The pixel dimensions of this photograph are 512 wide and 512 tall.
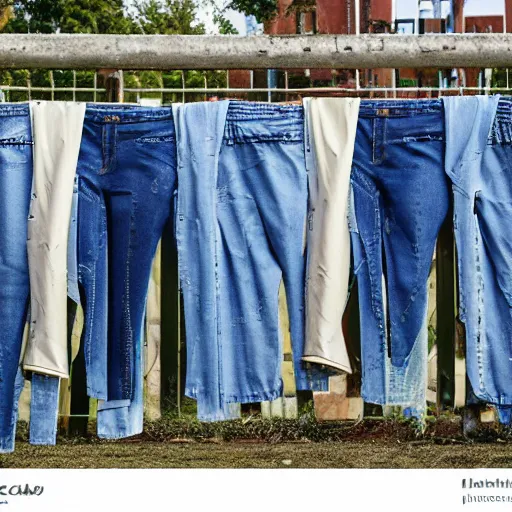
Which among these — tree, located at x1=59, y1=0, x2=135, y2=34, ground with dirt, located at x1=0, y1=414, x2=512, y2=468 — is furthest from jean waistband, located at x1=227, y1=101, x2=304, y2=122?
tree, located at x1=59, y1=0, x2=135, y2=34

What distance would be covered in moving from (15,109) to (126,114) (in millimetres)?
317

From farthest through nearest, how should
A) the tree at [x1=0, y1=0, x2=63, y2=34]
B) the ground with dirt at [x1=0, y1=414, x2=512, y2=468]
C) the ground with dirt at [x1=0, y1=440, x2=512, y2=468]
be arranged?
the tree at [x1=0, y1=0, x2=63, y2=34], the ground with dirt at [x1=0, y1=440, x2=512, y2=468], the ground with dirt at [x1=0, y1=414, x2=512, y2=468]

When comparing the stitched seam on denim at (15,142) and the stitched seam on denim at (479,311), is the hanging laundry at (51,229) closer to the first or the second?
the stitched seam on denim at (15,142)

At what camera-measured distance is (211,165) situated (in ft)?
8.62

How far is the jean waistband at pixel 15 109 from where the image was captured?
8.65ft

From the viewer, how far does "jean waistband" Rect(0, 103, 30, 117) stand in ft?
8.65

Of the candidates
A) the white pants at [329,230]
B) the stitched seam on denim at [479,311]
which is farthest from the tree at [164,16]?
the stitched seam on denim at [479,311]

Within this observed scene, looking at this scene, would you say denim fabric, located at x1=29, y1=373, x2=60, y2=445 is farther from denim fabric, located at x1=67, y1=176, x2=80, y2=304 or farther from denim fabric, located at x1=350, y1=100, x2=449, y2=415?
denim fabric, located at x1=350, y1=100, x2=449, y2=415

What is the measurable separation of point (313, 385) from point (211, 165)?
2.27ft

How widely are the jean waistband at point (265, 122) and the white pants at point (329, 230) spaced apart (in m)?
0.04

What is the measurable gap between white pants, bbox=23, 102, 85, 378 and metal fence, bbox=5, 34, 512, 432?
15 centimetres

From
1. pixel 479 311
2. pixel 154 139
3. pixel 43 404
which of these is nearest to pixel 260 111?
pixel 154 139
